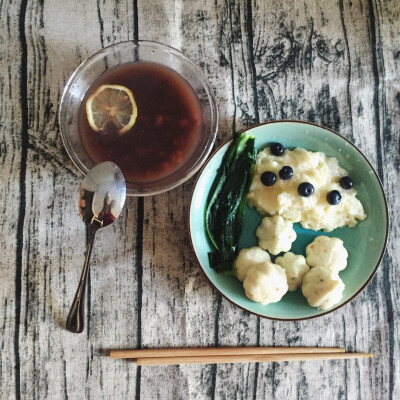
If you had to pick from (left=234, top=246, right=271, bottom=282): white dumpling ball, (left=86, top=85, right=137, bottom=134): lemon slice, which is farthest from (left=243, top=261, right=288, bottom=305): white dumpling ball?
(left=86, top=85, right=137, bottom=134): lemon slice

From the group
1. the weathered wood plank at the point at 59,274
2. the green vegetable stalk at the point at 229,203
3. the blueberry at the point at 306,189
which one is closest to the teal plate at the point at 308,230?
the green vegetable stalk at the point at 229,203

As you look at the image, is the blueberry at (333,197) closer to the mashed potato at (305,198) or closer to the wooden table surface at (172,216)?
the mashed potato at (305,198)

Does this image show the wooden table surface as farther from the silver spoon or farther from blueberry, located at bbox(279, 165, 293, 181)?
blueberry, located at bbox(279, 165, 293, 181)

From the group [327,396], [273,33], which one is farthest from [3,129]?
[327,396]

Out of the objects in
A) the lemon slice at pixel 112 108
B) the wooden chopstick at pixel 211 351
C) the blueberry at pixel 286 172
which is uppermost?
the lemon slice at pixel 112 108

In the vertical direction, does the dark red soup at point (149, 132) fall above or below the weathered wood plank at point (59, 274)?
above

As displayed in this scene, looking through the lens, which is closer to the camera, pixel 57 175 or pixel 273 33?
pixel 57 175

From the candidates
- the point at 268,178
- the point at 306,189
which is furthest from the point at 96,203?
the point at 306,189

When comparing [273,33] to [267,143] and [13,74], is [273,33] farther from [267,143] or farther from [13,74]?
[13,74]
